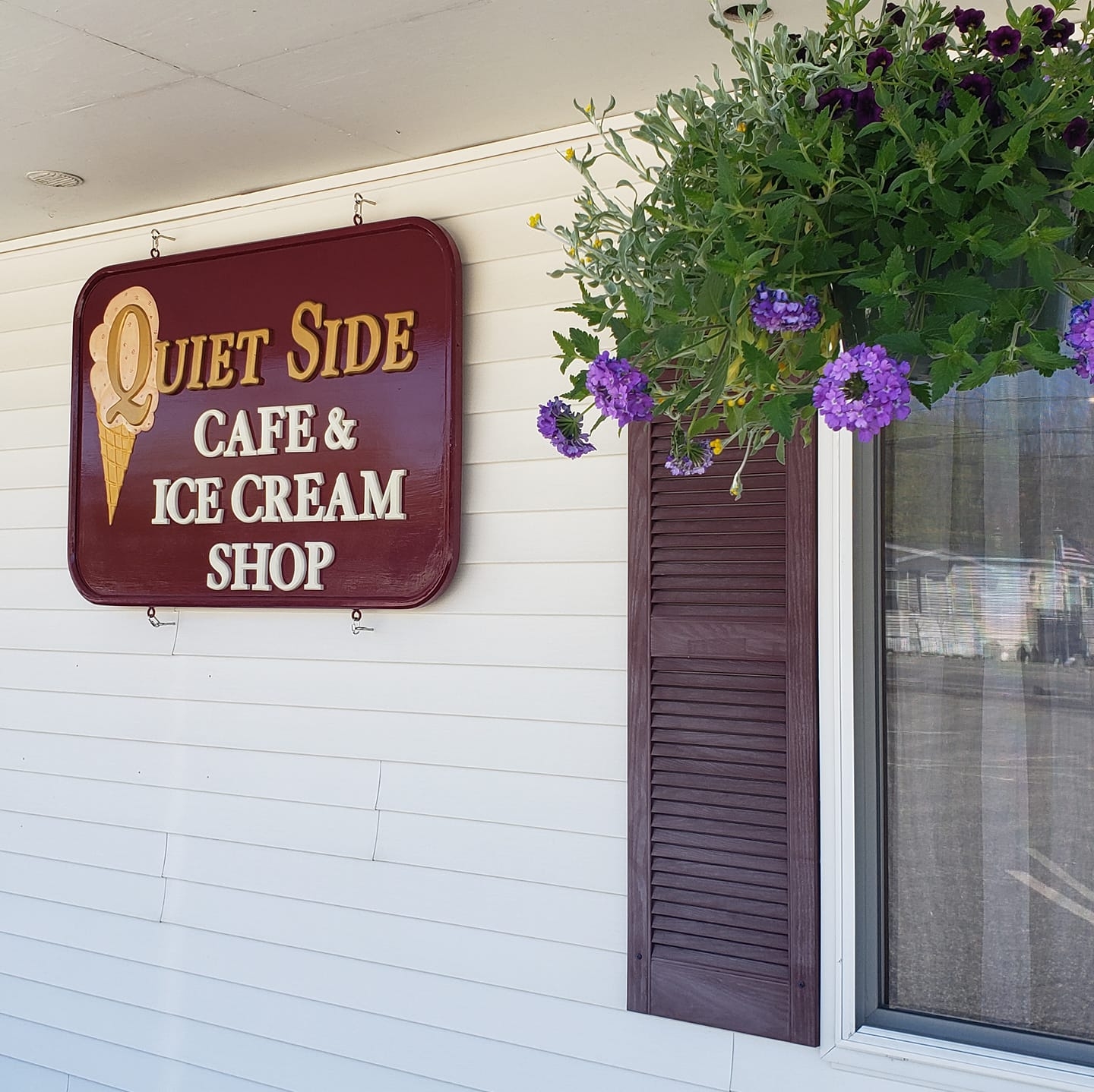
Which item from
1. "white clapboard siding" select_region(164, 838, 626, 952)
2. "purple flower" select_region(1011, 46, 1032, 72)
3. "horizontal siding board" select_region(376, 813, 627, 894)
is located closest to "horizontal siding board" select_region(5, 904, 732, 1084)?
"white clapboard siding" select_region(164, 838, 626, 952)

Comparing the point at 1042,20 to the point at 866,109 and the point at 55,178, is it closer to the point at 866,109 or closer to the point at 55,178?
the point at 866,109

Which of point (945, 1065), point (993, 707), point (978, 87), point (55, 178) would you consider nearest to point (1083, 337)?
point (978, 87)

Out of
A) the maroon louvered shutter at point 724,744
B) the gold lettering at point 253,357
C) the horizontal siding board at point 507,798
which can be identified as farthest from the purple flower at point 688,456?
the gold lettering at point 253,357

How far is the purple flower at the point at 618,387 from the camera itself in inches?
41.4

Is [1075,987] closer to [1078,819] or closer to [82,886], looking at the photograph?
[1078,819]

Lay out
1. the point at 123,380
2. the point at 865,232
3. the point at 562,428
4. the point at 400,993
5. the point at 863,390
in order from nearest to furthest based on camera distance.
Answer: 1. the point at 863,390
2. the point at 865,232
3. the point at 562,428
4. the point at 400,993
5. the point at 123,380

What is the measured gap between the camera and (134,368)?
3049 mm

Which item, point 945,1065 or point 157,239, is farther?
point 157,239

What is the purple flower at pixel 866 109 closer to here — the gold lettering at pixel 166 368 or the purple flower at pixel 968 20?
the purple flower at pixel 968 20

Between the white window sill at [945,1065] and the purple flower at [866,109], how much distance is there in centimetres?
166

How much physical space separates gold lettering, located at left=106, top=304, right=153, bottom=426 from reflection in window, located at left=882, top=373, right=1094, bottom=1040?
189 centimetres

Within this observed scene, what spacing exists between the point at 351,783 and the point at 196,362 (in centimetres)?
112

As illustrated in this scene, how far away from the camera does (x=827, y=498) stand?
2.18m

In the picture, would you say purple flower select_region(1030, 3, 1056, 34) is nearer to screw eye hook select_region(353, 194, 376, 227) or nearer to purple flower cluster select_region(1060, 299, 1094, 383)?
purple flower cluster select_region(1060, 299, 1094, 383)
